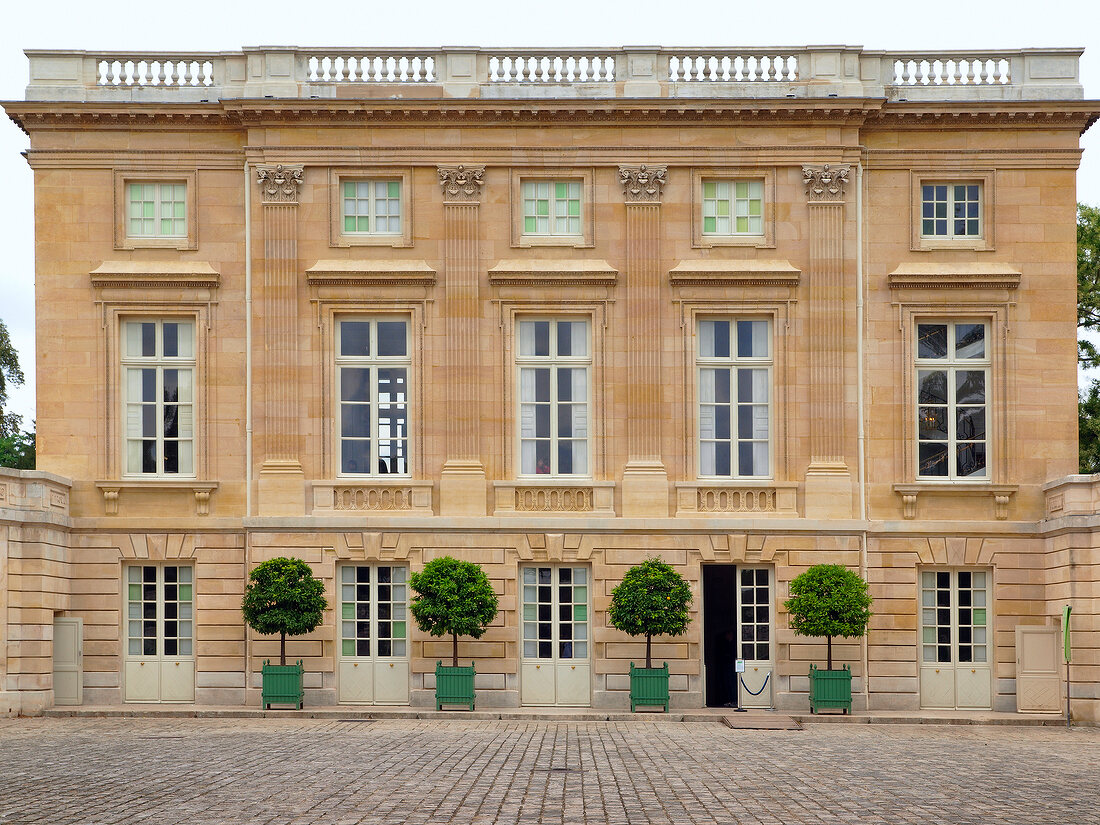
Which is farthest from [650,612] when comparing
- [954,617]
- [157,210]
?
[157,210]

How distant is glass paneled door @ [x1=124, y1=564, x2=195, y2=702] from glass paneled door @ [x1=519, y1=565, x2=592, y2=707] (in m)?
7.19

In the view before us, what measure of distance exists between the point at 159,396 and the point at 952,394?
17222mm

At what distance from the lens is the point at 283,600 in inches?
1158

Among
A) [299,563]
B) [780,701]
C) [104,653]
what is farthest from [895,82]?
[104,653]

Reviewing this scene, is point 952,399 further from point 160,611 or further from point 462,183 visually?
point 160,611

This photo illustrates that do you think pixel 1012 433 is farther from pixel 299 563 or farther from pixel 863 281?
pixel 299 563

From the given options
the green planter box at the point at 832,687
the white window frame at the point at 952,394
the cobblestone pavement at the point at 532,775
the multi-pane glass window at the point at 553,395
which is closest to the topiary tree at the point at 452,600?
the cobblestone pavement at the point at 532,775

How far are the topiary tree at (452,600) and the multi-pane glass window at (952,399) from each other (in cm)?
978

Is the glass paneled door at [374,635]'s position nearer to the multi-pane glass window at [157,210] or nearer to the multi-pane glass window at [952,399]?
the multi-pane glass window at [157,210]

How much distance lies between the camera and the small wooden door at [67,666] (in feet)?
101

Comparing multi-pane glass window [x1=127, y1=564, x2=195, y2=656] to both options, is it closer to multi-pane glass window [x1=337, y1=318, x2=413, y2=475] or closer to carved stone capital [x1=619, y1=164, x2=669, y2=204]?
multi-pane glass window [x1=337, y1=318, x2=413, y2=475]

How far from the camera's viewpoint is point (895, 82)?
32219mm

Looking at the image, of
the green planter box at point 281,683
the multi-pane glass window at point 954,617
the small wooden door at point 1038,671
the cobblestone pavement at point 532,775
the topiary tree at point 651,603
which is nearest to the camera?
the cobblestone pavement at point 532,775

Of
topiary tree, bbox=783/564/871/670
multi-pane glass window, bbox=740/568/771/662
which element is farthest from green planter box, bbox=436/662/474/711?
topiary tree, bbox=783/564/871/670
